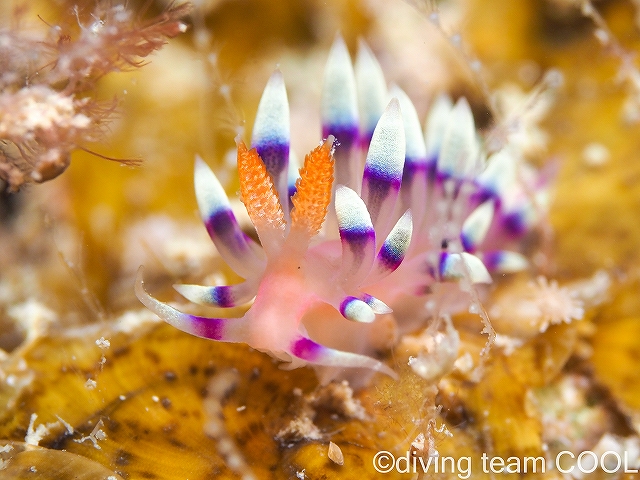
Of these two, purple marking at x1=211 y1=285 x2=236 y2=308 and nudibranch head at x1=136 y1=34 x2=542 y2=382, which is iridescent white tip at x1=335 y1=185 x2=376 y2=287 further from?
purple marking at x1=211 y1=285 x2=236 y2=308

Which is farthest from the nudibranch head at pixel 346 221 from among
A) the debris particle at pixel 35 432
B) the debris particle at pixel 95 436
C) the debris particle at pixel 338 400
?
the debris particle at pixel 35 432

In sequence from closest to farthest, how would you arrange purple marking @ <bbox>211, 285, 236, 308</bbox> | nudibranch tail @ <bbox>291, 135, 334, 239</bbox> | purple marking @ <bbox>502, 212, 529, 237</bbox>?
nudibranch tail @ <bbox>291, 135, 334, 239</bbox>, purple marking @ <bbox>211, 285, 236, 308</bbox>, purple marking @ <bbox>502, 212, 529, 237</bbox>

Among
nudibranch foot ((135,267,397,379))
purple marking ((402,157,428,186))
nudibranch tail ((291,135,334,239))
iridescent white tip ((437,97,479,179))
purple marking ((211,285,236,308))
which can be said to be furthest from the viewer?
iridescent white tip ((437,97,479,179))

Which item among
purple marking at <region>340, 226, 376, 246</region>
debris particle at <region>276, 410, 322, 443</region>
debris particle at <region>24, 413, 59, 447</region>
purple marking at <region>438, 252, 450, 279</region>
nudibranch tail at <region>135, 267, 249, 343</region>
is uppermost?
purple marking at <region>340, 226, 376, 246</region>

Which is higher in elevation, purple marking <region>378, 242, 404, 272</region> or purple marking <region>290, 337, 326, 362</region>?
purple marking <region>378, 242, 404, 272</region>

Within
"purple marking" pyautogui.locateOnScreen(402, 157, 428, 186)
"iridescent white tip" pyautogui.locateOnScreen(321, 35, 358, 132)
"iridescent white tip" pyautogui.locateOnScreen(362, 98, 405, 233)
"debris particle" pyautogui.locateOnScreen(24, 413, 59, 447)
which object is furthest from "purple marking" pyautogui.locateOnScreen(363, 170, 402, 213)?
"debris particle" pyautogui.locateOnScreen(24, 413, 59, 447)

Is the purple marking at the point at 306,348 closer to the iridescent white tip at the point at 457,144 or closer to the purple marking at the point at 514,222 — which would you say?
the iridescent white tip at the point at 457,144

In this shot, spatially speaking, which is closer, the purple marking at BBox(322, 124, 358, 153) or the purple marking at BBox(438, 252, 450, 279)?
the purple marking at BBox(438, 252, 450, 279)

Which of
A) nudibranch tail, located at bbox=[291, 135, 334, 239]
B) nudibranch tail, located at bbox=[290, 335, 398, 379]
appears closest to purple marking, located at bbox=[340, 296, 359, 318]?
nudibranch tail, located at bbox=[290, 335, 398, 379]
